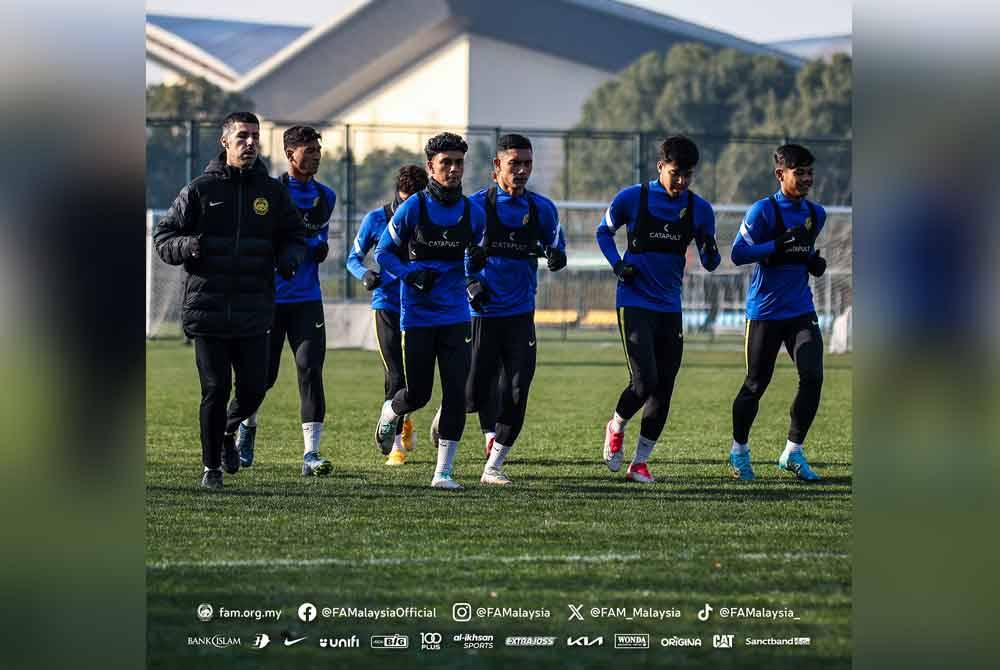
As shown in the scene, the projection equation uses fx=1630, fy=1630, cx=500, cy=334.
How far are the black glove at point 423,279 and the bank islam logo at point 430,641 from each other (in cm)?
416

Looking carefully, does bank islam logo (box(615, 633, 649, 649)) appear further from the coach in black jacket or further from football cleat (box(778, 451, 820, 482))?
football cleat (box(778, 451, 820, 482))

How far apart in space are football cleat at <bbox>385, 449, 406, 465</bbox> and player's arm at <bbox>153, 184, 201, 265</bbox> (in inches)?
119

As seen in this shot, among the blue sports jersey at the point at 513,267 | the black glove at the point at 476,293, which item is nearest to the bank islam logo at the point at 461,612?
the black glove at the point at 476,293

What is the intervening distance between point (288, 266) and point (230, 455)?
194 cm

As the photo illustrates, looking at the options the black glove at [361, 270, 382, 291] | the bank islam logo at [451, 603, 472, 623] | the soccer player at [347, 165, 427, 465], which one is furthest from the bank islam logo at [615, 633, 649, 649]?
the soccer player at [347, 165, 427, 465]

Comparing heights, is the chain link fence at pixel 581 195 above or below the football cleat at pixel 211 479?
above

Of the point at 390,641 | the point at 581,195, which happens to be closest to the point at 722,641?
the point at 390,641

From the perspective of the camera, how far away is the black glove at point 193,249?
8469 millimetres

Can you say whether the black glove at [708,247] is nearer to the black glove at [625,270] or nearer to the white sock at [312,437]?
the black glove at [625,270]

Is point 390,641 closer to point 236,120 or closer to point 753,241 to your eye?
point 236,120

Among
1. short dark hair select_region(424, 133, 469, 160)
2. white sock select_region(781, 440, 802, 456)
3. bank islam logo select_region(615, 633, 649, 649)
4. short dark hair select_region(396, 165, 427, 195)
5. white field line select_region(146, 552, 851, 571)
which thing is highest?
short dark hair select_region(424, 133, 469, 160)

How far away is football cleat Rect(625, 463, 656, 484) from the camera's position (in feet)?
33.7
